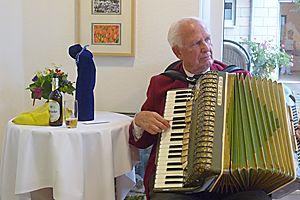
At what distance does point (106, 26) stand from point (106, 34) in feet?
0.15

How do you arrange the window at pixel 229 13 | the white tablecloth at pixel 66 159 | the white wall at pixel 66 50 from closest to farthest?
the white tablecloth at pixel 66 159 → the white wall at pixel 66 50 → the window at pixel 229 13

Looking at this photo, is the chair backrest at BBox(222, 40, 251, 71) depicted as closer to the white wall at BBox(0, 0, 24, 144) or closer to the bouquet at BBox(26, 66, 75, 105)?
the bouquet at BBox(26, 66, 75, 105)

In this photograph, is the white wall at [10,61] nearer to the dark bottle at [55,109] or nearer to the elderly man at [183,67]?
the dark bottle at [55,109]

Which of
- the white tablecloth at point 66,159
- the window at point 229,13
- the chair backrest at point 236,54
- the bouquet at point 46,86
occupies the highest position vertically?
the window at point 229,13

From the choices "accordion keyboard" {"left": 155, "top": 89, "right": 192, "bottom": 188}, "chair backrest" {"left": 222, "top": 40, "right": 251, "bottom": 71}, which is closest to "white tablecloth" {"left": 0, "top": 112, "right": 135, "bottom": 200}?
"accordion keyboard" {"left": 155, "top": 89, "right": 192, "bottom": 188}

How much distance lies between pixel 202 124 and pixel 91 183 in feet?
2.39

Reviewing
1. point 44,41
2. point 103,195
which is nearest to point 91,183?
point 103,195

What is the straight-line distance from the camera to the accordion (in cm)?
146

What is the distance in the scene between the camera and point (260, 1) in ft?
8.99

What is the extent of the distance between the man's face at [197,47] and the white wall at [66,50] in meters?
0.53

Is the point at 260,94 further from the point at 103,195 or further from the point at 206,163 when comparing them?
the point at 103,195

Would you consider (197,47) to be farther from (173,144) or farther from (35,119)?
(35,119)

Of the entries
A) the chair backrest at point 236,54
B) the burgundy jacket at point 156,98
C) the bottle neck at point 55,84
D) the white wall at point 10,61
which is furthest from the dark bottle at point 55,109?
the chair backrest at point 236,54

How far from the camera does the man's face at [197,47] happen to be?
2.08 metres
